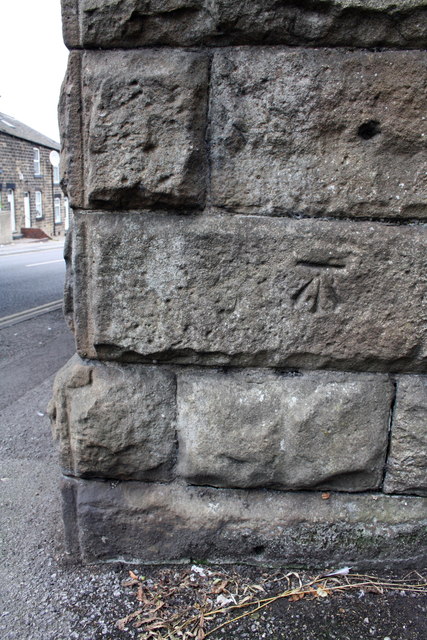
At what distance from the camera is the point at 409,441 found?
1759 millimetres

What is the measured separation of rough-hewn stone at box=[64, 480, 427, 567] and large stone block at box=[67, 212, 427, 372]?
19.9 inches

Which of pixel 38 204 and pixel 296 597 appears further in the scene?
pixel 38 204

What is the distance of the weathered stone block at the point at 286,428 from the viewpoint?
5.68 ft

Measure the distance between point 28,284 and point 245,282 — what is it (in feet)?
28.4

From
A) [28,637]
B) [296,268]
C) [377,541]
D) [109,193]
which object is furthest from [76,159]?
[377,541]

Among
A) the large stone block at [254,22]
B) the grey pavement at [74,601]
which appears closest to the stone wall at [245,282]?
the large stone block at [254,22]

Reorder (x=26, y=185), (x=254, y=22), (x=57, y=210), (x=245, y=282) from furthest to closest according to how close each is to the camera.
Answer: (x=57, y=210) < (x=26, y=185) < (x=245, y=282) < (x=254, y=22)

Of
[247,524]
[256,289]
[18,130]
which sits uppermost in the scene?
[18,130]

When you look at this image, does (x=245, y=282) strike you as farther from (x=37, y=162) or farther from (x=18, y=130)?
(x=37, y=162)

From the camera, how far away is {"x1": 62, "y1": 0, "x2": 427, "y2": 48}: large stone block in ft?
4.89

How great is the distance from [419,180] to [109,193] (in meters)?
0.96

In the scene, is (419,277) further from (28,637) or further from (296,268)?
(28,637)

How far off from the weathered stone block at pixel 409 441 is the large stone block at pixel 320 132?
57cm

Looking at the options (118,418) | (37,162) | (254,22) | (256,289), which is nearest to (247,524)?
(118,418)
